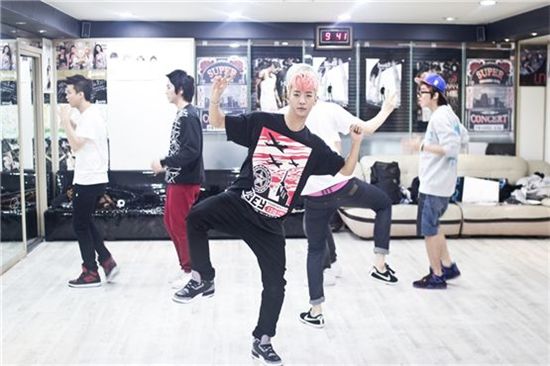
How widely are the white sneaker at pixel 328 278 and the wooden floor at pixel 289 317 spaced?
74mm

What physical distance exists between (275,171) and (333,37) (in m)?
5.10

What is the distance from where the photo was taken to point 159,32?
317 inches

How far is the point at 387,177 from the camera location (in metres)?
7.82

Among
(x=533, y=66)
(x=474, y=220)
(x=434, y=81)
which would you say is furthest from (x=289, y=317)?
(x=533, y=66)

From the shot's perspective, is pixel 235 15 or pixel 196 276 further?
pixel 235 15

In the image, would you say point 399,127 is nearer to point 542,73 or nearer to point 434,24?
point 434,24

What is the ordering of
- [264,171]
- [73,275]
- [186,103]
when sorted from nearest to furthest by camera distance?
[264,171]
[186,103]
[73,275]

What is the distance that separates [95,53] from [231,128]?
5.01 metres

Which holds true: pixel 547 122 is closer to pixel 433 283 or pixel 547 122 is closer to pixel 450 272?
pixel 450 272

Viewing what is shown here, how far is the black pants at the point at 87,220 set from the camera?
17.5 feet

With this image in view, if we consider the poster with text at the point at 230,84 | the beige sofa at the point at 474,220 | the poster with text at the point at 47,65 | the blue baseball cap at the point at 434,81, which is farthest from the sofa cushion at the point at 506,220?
the poster with text at the point at 47,65

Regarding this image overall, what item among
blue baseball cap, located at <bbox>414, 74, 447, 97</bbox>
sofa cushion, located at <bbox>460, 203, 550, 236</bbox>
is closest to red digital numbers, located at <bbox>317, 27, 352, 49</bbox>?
sofa cushion, located at <bbox>460, 203, 550, 236</bbox>

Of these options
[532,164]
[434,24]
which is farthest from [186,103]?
[532,164]

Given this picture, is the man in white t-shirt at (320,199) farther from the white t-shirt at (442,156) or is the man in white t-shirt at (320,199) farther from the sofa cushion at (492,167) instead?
the sofa cushion at (492,167)
